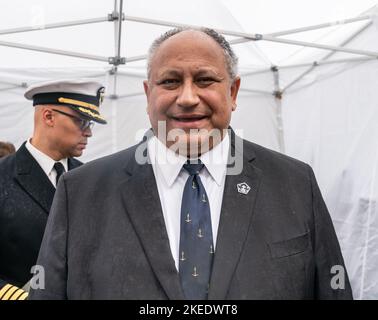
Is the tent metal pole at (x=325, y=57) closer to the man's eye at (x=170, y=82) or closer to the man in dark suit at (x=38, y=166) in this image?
the man in dark suit at (x=38, y=166)

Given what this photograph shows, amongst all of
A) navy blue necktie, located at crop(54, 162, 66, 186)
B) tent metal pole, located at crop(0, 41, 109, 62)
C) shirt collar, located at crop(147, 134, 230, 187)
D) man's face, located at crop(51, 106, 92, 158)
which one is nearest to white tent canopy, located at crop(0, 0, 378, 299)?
tent metal pole, located at crop(0, 41, 109, 62)

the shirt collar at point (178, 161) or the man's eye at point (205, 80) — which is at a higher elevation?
the man's eye at point (205, 80)

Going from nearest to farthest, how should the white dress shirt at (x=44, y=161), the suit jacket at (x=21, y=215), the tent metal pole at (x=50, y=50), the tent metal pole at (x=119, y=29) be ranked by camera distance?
the suit jacket at (x=21, y=215) → the white dress shirt at (x=44, y=161) → the tent metal pole at (x=119, y=29) → the tent metal pole at (x=50, y=50)

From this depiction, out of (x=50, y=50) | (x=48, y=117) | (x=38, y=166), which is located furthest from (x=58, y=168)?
(x=50, y=50)

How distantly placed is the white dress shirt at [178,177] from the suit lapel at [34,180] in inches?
34.6

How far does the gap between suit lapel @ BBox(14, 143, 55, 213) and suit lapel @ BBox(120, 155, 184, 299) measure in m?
0.84

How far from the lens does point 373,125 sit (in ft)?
12.8

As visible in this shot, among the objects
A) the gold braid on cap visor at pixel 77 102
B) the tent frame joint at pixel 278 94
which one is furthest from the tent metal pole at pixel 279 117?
the gold braid on cap visor at pixel 77 102

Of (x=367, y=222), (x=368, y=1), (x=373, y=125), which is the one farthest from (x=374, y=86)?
(x=367, y=222)

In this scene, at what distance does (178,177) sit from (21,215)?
37.5 inches

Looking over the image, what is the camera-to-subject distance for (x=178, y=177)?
4.20 ft

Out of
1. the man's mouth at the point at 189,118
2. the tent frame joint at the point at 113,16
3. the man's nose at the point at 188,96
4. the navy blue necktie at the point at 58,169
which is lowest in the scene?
the man's mouth at the point at 189,118

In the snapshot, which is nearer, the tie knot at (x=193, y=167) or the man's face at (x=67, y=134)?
the tie knot at (x=193, y=167)

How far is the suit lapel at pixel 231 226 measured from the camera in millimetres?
1094
